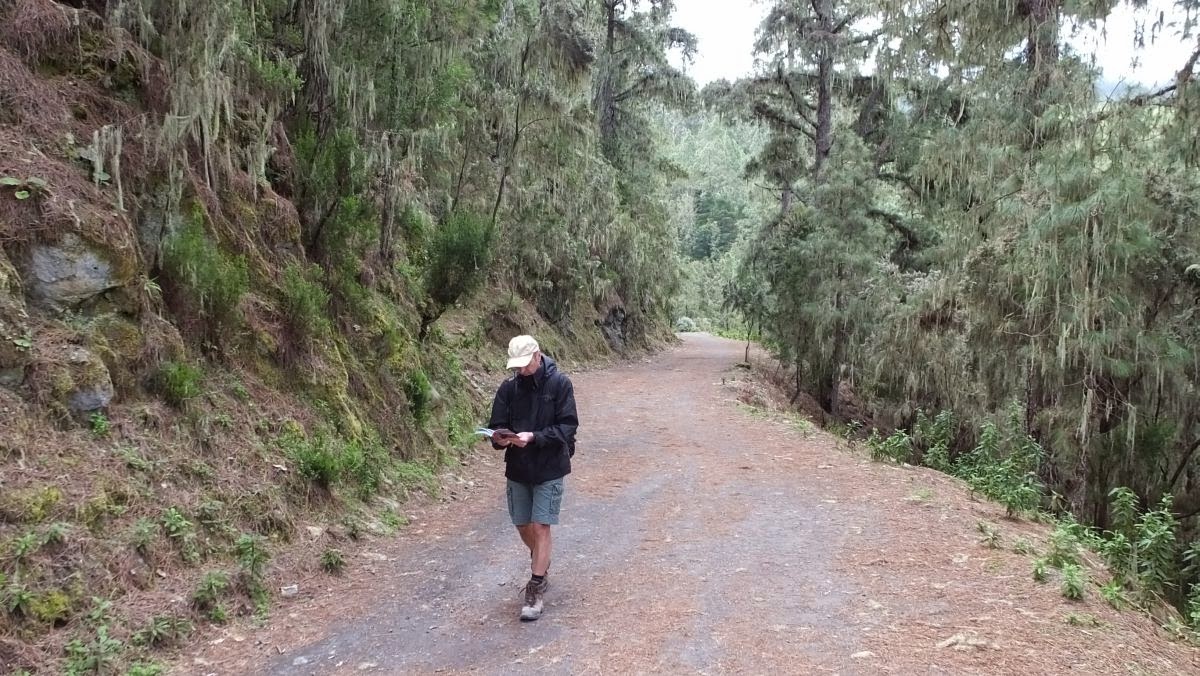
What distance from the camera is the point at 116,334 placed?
523 cm

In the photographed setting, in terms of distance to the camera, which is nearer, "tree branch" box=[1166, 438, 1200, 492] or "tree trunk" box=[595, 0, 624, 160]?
"tree branch" box=[1166, 438, 1200, 492]

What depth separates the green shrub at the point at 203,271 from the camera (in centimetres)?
590

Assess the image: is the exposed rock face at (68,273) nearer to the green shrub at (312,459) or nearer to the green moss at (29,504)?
the green moss at (29,504)

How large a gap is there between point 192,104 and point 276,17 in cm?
267

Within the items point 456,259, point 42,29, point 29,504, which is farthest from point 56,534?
point 456,259

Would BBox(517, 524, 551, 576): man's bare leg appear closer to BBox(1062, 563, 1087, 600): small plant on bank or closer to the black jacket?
the black jacket

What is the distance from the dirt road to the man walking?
0.39 m

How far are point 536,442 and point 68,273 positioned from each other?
3474mm

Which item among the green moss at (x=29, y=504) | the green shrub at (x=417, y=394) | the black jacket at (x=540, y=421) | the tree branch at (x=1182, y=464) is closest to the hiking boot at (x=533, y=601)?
the black jacket at (x=540, y=421)

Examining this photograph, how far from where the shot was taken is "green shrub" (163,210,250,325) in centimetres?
590

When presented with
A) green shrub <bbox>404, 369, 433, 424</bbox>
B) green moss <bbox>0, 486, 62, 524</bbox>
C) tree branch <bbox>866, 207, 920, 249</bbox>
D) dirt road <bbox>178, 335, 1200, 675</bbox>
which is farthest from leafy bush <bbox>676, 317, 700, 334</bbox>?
green moss <bbox>0, 486, 62, 524</bbox>

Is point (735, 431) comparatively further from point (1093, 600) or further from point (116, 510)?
point (116, 510)

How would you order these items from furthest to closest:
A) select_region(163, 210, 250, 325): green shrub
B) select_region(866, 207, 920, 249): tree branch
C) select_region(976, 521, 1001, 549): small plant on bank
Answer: select_region(866, 207, 920, 249): tree branch, select_region(163, 210, 250, 325): green shrub, select_region(976, 521, 1001, 549): small plant on bank

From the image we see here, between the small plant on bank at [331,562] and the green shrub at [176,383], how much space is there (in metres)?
1.54
